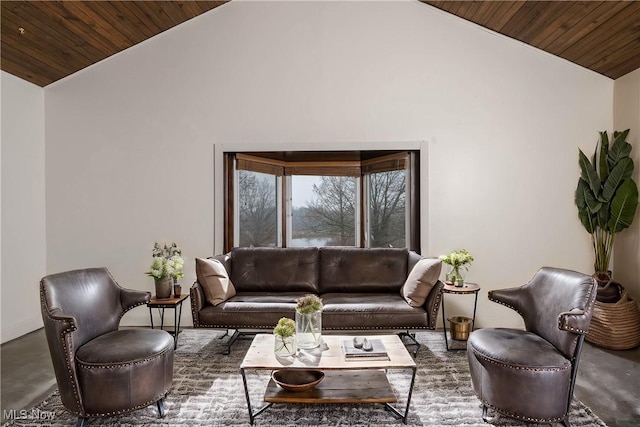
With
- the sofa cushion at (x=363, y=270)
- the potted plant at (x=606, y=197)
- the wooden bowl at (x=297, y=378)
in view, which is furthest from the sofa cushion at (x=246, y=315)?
the potted plant at (x=606, y=197)

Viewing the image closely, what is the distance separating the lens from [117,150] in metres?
4.76

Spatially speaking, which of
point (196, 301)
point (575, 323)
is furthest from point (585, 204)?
point (196, 301)

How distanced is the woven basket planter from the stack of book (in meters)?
2.54

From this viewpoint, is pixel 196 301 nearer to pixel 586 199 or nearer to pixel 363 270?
pixel 363 270

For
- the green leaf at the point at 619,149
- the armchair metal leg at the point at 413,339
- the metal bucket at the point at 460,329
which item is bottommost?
the armchair metal leg at the point at 413,339

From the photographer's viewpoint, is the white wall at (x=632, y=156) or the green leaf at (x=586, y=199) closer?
the white wall at (x=632, y=156)

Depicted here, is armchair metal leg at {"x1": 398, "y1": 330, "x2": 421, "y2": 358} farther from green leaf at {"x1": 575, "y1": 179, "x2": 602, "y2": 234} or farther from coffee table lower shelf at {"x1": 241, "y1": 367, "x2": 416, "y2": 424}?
green leaf at {"x1": 575, "y1": 179, "x2": 602, "y2": 234}

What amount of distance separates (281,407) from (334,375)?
41 cm

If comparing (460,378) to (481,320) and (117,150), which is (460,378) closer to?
(481,320)

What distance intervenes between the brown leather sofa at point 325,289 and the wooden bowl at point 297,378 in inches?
38.3

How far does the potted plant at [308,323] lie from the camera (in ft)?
9.08

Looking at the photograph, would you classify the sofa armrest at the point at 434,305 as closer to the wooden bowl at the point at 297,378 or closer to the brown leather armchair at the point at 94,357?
the wooden bowl at the point at 297,378

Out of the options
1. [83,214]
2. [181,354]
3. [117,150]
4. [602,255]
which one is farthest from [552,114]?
[83,214]

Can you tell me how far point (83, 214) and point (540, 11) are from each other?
5337 millimetres
